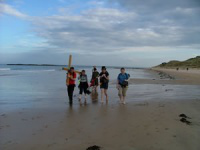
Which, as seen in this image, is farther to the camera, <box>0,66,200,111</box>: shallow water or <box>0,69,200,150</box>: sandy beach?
<box>0,66,200,111</box>: shallow water

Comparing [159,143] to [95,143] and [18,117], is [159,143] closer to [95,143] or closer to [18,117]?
[95,143]

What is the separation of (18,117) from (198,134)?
5.35 metres

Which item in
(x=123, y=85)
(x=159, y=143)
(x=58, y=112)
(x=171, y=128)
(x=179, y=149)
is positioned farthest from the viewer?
(x=123, y=85)

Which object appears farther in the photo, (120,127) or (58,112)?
(58,112)

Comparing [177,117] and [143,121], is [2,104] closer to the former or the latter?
[143,121]

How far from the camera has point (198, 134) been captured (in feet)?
16.7

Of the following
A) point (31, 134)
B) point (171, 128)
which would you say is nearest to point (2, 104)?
point (31, 134)

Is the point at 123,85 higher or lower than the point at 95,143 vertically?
higher

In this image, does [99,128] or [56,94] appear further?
[56,94]

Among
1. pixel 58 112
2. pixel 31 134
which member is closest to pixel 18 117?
Result: pixel 58 112

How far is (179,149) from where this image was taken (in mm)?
4266

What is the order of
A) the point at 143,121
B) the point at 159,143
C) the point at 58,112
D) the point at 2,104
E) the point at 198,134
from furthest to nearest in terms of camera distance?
the point at 2,104
the point at 58,112
the point at 143,121
the point at 198,134
the point at 159,143

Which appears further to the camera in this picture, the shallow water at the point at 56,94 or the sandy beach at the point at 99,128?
the shallow water at the point at 56,94

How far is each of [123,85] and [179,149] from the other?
5.47 metres
